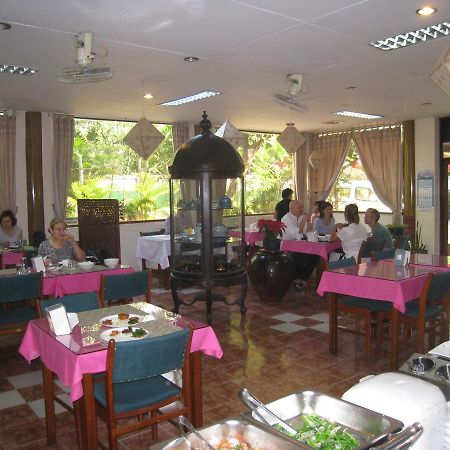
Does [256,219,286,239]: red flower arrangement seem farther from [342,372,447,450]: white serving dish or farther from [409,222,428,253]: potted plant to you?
[342,372,447,450]: white serving dish

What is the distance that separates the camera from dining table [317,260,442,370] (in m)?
3.86

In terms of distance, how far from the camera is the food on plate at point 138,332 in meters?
2.57

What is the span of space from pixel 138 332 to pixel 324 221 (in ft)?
16.5

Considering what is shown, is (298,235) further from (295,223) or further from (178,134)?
(178,134)

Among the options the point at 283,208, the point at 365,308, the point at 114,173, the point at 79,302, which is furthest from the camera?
the point at 114,173

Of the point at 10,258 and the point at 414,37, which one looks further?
the point at 10,258

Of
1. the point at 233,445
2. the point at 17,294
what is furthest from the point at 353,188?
the point at 233,445

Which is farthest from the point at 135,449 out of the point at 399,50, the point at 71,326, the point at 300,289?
the point at 300,289

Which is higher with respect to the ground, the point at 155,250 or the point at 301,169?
the point at 301,169

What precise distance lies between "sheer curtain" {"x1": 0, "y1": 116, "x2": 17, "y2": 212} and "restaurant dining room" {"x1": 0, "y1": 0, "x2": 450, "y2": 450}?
29mm

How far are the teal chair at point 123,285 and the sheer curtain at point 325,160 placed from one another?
23.5 feet

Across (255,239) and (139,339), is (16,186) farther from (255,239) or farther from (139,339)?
(139,339)

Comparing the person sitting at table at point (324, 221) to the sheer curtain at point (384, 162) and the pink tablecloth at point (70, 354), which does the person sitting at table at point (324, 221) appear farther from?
the pink tablecloth at point (70, 354)

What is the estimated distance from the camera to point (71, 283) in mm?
4414
